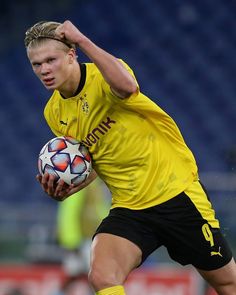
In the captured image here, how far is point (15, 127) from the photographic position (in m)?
11.9

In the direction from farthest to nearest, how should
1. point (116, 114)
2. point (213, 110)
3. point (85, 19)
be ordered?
point (85, 19), point (213, 110), point (116, 114)

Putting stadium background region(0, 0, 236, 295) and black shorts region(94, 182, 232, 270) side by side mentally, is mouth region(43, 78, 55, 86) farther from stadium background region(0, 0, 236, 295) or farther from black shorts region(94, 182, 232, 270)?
stadium background region(0, 0, 236, 295)

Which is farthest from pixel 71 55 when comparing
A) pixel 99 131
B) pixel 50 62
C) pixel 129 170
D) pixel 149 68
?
pixel 149 68

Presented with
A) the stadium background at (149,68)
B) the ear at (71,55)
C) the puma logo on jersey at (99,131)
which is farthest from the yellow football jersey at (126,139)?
the stadium background at (149,68)

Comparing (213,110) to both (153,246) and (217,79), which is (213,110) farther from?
(153,246)

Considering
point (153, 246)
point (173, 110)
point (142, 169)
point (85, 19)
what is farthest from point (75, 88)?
point (85, 19)

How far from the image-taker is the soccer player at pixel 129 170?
4.48 meters

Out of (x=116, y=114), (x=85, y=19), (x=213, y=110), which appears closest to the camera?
(x=116, y=114)

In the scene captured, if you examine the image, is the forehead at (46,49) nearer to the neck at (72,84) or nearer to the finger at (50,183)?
the neck at (72,84)

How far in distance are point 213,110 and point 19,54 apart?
2.96 metres

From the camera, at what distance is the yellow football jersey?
4625 millimetres

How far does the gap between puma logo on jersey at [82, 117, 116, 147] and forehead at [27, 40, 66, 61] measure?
0.45 m

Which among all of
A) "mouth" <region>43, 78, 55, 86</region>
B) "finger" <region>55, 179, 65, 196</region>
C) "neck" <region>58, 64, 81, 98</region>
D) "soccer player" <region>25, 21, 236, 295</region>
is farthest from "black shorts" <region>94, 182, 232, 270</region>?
"mouth" <region>43, 78, 55, 86</region>

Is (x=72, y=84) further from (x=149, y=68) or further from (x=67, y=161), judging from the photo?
(x=149, y=68)
